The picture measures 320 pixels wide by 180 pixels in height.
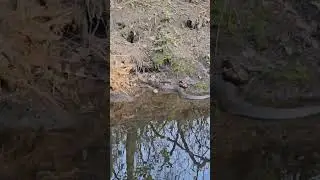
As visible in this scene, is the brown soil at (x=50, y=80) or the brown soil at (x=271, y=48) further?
the brown soil at (x=271, y=48)

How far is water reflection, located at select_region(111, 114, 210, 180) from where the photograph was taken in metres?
2.16

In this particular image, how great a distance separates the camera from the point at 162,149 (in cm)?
Result: 241

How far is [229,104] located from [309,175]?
815 mm

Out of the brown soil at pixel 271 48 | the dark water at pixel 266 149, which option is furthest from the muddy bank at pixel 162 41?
the dark water at pixel 266 149

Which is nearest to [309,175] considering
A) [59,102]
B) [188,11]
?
[59,102]

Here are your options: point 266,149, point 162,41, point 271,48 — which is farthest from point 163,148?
point 271,48

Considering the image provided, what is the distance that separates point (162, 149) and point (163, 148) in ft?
0.04

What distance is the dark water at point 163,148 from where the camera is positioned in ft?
7.07

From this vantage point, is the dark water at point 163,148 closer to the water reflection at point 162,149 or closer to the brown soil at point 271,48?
the water reflection at point 162,149

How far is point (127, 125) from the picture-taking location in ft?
8.54

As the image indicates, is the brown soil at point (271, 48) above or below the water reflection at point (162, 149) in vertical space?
above

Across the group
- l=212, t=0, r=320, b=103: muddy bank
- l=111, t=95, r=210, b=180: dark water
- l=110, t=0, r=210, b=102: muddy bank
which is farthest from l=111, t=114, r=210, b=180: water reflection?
l=212, t=0, r=320, b=103: muddy bank

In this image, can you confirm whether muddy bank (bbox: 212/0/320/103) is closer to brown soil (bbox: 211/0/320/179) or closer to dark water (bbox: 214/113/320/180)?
brown soil (bbox: 211/0/320/179)

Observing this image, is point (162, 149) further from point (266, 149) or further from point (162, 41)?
point (162, 41)
